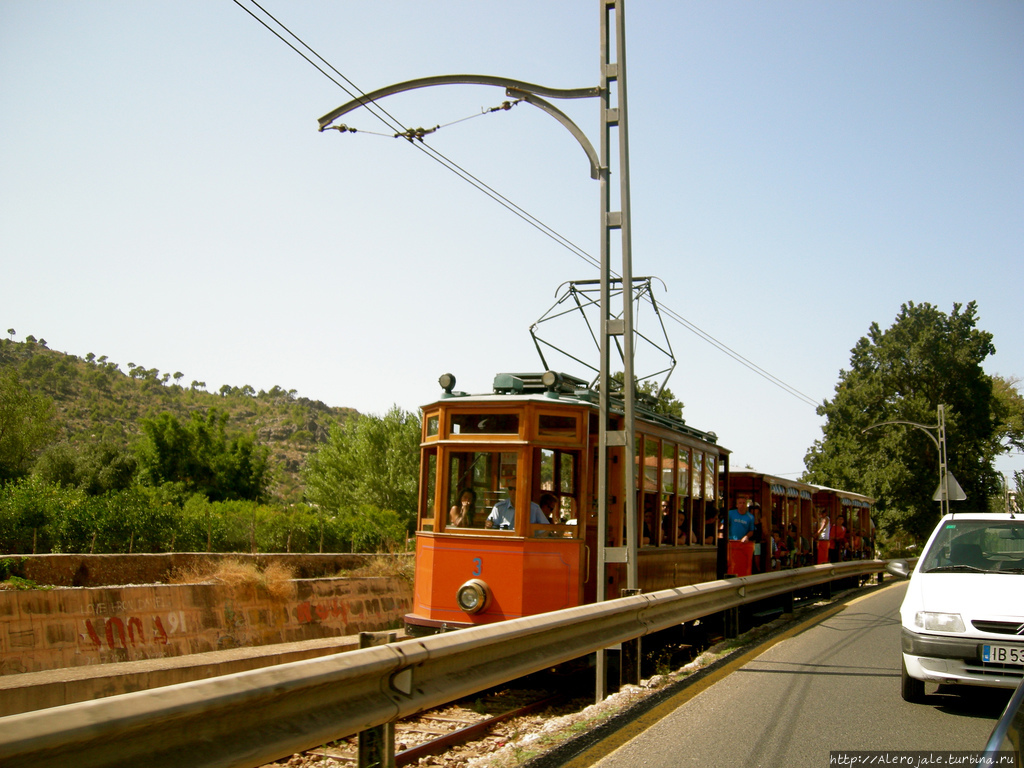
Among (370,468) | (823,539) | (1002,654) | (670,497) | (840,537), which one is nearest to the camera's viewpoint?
(1002,654)

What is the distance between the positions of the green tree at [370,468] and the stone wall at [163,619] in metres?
25.0

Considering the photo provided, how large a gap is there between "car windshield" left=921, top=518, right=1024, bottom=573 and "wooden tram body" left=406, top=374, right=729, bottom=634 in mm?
3689

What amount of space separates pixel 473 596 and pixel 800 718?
435 centimetres

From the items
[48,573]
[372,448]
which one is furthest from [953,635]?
[372,448]

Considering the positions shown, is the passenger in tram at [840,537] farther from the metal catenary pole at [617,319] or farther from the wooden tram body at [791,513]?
the metal catenary pole at [617,319]

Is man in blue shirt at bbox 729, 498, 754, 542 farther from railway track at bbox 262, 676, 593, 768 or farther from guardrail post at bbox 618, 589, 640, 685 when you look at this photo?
guardrail post at bbox 618, 589, 640, 685

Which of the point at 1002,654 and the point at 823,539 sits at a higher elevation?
the point at 823,539

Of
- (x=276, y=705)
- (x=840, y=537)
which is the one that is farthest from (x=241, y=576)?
(x=840, y=537)

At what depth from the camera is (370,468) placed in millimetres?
45438

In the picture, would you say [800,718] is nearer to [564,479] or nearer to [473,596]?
[473,596]

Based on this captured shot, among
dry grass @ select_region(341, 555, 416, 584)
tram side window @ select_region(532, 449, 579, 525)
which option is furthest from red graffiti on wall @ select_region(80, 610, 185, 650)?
tram side window @ select_region(532, 449, 579, 525)

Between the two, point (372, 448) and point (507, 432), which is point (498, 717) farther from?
point (372, 448)

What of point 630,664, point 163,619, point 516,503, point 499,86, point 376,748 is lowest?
point 163,619

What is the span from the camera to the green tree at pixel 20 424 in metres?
42.7
